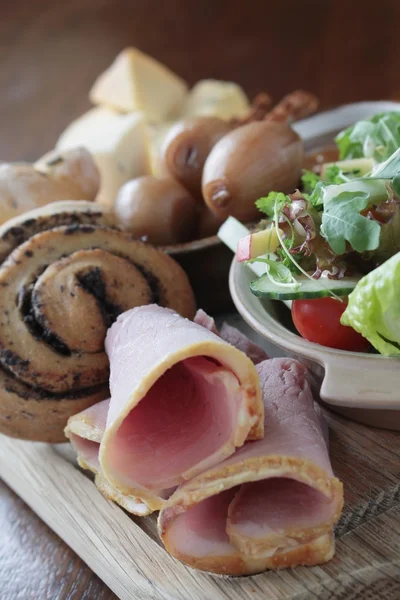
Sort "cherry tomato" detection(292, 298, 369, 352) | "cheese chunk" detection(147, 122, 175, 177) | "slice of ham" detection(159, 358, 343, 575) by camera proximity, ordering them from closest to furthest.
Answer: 1. "slice of ham" detection(159, 358, 343, 575)
2. "cherry tomato" detection(292, 298, 369, 352)
3. "cheese chunk" detection(147, 122, 175, 177)

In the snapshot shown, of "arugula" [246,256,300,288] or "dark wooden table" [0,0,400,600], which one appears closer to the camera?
"arugula" [246,256,300,288]

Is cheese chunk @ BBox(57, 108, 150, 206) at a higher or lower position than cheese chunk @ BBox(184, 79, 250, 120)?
higher

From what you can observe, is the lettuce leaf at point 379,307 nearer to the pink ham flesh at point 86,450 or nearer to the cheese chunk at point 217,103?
the pink ham flesh at point 86,450

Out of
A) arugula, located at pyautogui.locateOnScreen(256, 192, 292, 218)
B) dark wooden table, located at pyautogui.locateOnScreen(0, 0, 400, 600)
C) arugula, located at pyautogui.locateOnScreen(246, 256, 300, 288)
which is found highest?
arugula, located at pyautogui.locateOnScreen(256, 192, 292, 218)

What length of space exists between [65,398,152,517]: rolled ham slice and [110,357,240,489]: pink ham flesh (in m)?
0.12

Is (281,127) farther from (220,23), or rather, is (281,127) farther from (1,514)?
(220,23)

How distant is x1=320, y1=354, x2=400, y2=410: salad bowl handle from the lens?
965 mm

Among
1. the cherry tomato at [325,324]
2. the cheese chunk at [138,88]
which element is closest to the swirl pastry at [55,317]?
the cherry tomato at [325,324]

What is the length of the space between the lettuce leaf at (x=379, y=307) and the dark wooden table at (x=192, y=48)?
2389 mm

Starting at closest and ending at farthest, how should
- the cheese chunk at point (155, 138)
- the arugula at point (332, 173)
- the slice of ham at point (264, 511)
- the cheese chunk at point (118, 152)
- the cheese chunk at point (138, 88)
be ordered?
1. the slice of ham at point (264, 511)
2. the arugula at point (332, 173)
3. the cheese chunk at point (118, 152)
4. the cheese chunk at point (155, 138)
5. the cheese chunk at point (138, 88)

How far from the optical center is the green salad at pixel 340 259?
3.28 feet

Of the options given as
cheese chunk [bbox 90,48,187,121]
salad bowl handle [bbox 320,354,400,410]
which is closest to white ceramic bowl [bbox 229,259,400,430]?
salad bowl handle [bbox 320,354,400,410]

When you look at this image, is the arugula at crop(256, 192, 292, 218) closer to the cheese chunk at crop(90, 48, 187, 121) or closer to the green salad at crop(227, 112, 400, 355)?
the green salad at crop(227, 112, 400, 355)

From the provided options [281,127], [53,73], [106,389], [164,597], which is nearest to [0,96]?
[53,73]
